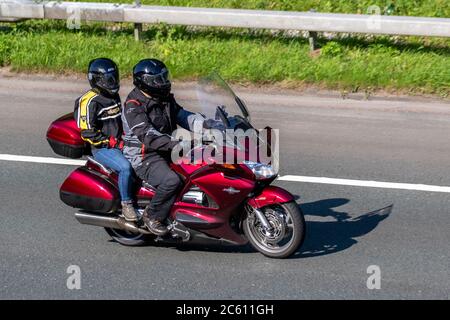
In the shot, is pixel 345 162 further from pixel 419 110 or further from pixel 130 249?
pixel 130 249

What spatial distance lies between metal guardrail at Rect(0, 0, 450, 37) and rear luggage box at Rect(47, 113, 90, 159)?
18.8 ft

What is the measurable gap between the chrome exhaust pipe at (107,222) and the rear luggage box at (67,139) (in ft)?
1.83

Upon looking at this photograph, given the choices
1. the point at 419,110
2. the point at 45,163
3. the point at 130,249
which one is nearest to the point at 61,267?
the point at 130,249

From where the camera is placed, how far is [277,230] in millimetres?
8430

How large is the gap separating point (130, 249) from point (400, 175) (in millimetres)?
3291

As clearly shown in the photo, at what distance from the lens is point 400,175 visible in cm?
Answer: 1070

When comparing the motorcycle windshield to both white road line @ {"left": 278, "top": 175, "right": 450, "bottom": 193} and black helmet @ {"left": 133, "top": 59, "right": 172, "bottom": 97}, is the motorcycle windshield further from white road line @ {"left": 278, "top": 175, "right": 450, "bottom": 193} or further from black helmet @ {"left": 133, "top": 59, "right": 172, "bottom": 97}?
white road line @ {"left": 278, "top": 175, "right": 450, "bottom": 193}

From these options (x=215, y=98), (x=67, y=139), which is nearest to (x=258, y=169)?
(x=215, y=98)

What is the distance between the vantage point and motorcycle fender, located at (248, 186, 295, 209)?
27.0 ft

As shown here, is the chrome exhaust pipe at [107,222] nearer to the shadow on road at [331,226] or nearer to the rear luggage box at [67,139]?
the rear luggage box at [67,139]

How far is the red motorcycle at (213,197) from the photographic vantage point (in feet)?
27.2

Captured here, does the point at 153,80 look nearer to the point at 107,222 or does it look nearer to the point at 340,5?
the point at 107,222

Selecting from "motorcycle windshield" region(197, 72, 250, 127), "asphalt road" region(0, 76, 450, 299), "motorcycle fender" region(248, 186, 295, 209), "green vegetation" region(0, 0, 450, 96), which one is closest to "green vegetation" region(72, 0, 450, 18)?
"green vegetation" region(0, 0, 450, 96)

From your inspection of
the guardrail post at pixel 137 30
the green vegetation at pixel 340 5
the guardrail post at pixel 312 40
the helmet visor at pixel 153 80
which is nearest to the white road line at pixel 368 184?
the helmet visor at pixel 153 80
